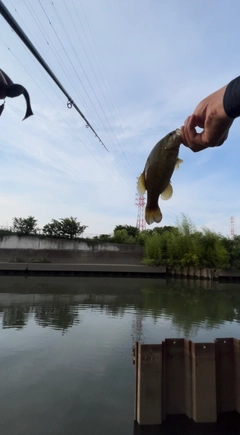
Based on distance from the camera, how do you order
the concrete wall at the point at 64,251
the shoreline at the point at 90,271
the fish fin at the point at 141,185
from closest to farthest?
the fish fin at the point at 141,185
the shoreline at the point at 90,271
the concrete wall at the point at 64,251

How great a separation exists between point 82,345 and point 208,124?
763 centimetres

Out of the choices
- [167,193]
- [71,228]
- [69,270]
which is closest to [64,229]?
[71,228]

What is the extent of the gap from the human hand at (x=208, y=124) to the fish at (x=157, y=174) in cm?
36

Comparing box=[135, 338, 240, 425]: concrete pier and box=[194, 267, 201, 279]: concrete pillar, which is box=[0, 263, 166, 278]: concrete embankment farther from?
box=[135, 338, 240, 425]: concrete pier

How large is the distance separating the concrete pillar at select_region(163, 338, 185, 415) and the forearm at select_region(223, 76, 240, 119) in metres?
3.95

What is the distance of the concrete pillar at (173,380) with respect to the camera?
4387 mm

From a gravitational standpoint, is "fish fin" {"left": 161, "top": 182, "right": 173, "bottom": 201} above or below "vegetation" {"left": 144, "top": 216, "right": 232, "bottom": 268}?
below

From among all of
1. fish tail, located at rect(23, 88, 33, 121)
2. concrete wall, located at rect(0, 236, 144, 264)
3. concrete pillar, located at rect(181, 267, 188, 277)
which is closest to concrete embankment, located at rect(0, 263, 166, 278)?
concrete wall, located at rect(0, 236, 144, 264)

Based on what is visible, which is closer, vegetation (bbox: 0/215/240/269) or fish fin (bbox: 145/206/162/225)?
fish fin (bbox: 145/206/162/225)

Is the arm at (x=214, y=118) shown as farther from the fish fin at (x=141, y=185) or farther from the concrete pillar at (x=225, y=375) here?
the concrete pillar at (x=225, y=375)

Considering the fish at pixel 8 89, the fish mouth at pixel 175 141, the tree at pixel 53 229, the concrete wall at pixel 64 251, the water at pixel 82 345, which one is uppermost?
the tree at pixel 53 229

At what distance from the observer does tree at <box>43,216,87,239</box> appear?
1298 inches

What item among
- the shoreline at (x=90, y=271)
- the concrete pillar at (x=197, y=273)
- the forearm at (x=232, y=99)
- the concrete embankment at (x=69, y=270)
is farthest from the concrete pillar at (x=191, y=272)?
the forearm at (x=232, y=99)

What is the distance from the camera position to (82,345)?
7895mm
